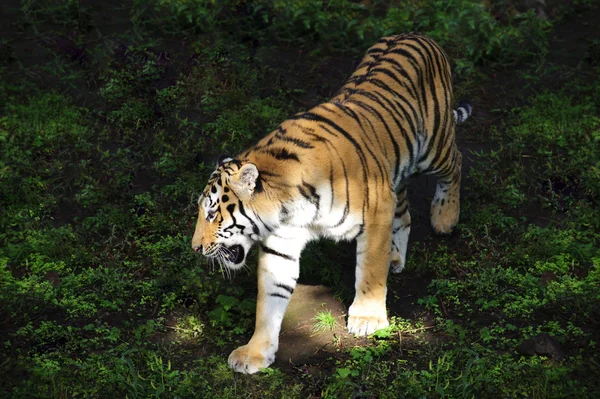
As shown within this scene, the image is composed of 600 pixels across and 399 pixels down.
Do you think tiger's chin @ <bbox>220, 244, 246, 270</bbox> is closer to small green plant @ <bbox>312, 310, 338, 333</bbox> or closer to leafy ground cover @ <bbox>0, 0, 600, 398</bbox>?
leafy ground cover @ <bbox>0, 0, 600, 398</bbox>

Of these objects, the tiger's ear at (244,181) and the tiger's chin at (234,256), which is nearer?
the tiger's ear at (244,181)

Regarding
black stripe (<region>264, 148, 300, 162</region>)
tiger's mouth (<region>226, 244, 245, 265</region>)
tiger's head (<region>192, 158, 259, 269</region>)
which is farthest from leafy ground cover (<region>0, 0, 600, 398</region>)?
black stripe (<region>264, 148, 300, 162</region>)

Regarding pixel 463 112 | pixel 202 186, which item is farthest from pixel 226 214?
pixel 463 112

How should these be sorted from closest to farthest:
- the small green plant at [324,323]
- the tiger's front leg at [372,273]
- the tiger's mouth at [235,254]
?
the tiger's mouth at [235,254]
the tiger's front leg at [372,273]
the small green plant at [324,323]

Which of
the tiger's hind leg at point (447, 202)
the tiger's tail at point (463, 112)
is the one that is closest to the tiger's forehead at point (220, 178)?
the tiger's hind leg at point (447, 202)

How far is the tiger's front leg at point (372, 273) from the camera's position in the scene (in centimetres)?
438

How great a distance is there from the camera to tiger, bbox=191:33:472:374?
13.6ft

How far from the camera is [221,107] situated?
680 cm

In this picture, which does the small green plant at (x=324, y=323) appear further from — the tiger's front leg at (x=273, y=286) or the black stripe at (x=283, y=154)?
the black stripe at (x=283, y=154)

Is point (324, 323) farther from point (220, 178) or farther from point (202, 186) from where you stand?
point (202, 186)

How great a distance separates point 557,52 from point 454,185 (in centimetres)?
289

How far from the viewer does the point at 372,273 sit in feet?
14.4

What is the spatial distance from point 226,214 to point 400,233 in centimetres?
138

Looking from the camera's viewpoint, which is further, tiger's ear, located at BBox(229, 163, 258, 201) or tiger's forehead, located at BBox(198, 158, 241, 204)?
tiger's forehead, located at BBox(198, 158, 241, 204)
